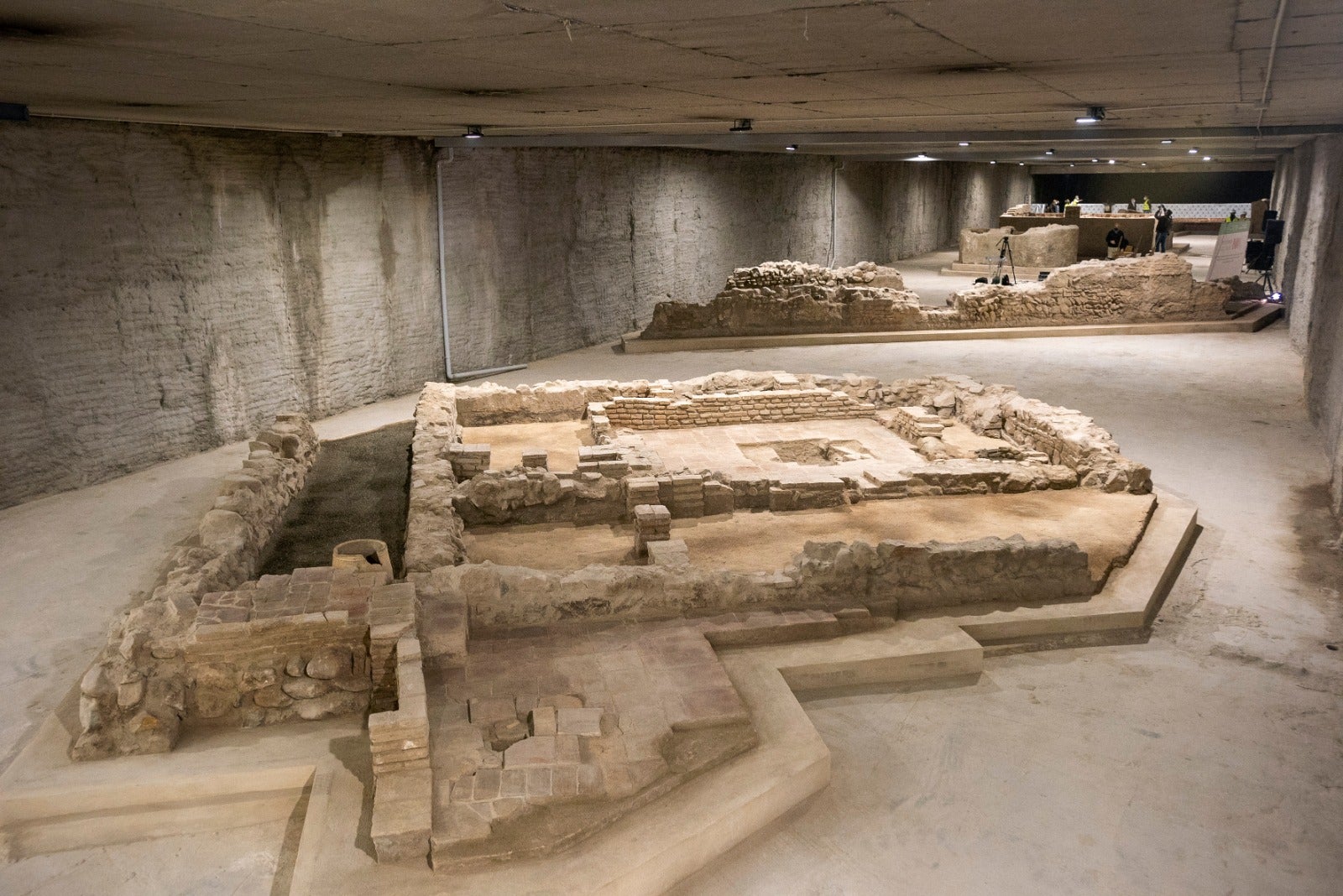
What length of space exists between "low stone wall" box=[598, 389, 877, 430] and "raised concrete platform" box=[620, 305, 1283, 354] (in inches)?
175

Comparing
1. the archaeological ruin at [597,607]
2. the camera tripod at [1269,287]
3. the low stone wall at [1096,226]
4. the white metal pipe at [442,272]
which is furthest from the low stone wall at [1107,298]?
the white metal pipe at [442,272]

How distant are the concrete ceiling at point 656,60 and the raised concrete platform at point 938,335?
6.57 metres

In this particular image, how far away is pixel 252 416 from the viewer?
10.8 metres

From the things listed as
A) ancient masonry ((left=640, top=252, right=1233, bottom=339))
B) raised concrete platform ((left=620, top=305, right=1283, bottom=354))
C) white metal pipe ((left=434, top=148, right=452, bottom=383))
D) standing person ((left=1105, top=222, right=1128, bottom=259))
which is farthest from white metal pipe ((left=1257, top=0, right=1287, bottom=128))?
standing person ((left=1105, top=222, right=1128, bottom=259))

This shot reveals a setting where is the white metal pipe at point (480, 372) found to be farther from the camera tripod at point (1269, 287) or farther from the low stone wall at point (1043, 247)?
the camera tripod at point (1269, 287)

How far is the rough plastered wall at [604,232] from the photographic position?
13820mm

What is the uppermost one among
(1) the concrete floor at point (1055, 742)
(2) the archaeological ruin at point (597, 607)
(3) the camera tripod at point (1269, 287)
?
(3) the camera tripod at point (1269, 287)

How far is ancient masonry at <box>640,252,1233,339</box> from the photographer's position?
16.3 meters

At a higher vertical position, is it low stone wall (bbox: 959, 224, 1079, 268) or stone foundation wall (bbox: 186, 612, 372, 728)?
low stone wall (bbox: 959, 224, 1079, 268)

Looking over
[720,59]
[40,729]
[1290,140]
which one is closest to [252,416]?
→ [40,729]

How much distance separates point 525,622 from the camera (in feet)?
19.0

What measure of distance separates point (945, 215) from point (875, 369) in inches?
814

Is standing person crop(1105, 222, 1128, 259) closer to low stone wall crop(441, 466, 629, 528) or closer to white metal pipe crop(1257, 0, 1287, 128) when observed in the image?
white metal pipe crop(1257, 0, 1287, 128)

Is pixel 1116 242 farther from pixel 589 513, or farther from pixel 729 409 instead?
pixel 589 513
